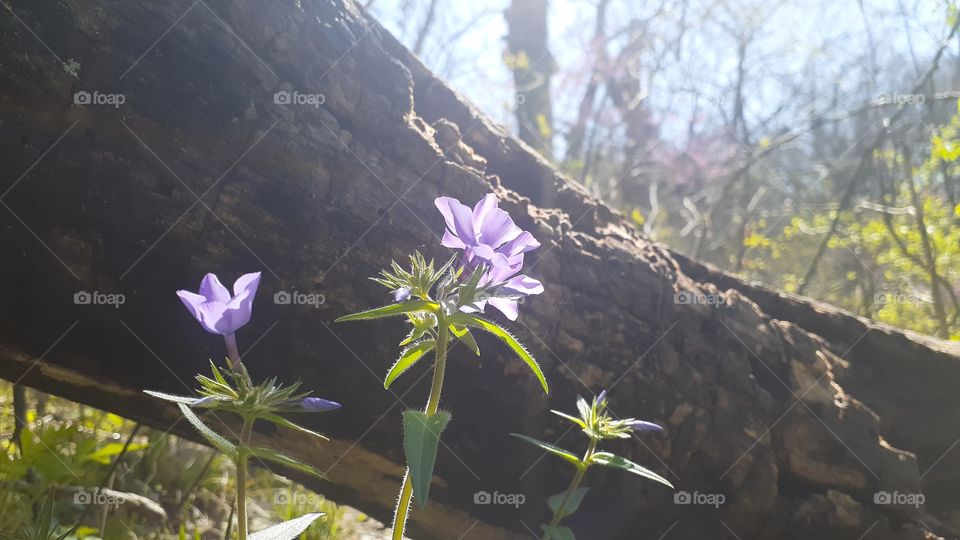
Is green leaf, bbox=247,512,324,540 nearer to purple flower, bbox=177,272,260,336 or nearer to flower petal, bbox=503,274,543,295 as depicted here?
purple flower, bbox=177,272,260,336

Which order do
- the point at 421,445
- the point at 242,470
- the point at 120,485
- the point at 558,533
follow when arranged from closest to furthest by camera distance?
the point at 421,445, the point at 242,470, the point at 558,533, the point at 120,485

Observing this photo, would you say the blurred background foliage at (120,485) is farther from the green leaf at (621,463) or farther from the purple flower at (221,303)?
the purple flower at (221,303)

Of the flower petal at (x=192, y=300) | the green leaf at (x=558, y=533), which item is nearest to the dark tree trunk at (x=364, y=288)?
the green leaf at (x=558, y=533)

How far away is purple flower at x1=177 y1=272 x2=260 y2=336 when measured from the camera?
3.92ft

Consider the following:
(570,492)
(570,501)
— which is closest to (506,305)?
(570,492)

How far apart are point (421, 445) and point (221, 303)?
467mm

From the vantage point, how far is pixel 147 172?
1.69m

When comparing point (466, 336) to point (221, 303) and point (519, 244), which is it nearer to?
point (519, 244)

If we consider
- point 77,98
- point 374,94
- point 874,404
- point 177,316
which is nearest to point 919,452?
point 874,404

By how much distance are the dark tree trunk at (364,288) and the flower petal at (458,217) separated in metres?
0.79

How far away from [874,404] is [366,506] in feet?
7.07

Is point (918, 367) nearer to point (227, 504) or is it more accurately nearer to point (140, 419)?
point (140, 419)

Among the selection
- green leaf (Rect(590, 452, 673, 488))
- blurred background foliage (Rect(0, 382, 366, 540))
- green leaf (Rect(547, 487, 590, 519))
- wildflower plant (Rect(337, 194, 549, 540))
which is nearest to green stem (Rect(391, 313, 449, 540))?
wildflower plant (Rect(337, 194, 549, 540))

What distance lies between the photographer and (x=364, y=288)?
1.91m
